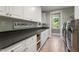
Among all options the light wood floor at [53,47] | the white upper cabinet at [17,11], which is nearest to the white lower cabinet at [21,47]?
the white upper cabinet at [17,11]

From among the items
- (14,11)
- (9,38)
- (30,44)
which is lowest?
(30,44)

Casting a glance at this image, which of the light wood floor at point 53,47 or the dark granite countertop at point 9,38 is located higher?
the dark granite countertop at point 9,38

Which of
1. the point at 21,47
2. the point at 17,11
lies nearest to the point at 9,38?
the point at 21,47

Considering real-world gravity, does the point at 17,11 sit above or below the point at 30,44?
above

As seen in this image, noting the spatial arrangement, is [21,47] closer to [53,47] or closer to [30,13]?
[30,13]

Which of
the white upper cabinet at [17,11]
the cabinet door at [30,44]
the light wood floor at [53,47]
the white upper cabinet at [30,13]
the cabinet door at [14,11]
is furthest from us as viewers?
the light wood floor at [53,47]

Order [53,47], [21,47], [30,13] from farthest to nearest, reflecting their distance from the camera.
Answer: [53,47], [30,13], [21,47]

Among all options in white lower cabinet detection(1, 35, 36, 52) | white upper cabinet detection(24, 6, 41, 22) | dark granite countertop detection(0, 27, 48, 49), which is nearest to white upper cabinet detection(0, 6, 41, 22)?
white upper cabinet detection(24, 6, 41, 22)

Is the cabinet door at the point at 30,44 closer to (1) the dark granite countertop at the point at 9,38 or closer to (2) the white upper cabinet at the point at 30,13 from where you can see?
(1) the dark granite countertop at the point at 9,38

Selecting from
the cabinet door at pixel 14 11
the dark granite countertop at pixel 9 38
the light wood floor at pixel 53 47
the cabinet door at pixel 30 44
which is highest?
the cabinet door at pixel 14 11

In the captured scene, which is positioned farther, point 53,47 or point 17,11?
point 53,47
